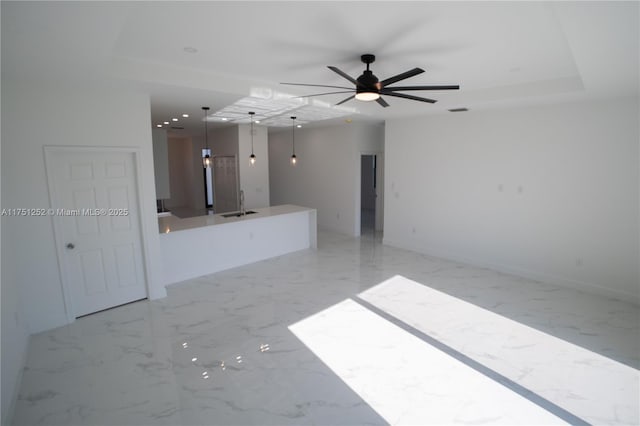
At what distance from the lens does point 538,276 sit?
5.00m

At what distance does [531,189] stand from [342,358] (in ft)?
13.1

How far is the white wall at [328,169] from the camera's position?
25.2 ft

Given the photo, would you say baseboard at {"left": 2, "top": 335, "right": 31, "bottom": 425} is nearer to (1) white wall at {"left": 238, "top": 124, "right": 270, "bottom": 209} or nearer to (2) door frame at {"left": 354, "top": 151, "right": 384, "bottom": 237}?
(1) white wall at {"left": 238, "top": 124, "right": 270, "bottom": 209}

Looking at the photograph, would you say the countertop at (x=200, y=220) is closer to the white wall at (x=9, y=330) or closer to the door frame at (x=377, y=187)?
the white wall at (x=9, y=330)

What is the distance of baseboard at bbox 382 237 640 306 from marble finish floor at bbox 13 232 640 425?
5.4 inches

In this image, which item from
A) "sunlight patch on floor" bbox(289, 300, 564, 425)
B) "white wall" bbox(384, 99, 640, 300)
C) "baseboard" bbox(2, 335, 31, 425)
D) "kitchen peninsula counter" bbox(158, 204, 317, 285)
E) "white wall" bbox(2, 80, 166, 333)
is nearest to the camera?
"baseboard" bbox(2, 335, 31, 425)

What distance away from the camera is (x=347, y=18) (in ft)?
7.75

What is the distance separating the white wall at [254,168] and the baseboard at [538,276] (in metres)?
3.88

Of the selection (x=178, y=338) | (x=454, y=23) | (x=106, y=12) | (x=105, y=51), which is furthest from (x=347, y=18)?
(x=178, y=338)

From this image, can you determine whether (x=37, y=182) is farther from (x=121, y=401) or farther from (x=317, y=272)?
(x=317, y=272)

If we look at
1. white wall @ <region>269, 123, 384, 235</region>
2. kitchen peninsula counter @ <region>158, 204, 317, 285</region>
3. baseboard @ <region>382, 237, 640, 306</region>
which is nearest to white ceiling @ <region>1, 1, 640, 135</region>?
kitchen peninsula counter @ <region>158, 204, 317, 285</region>

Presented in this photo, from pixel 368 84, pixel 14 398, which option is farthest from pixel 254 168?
pixel 14 398

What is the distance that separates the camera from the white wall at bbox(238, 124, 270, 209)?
7.70 metres

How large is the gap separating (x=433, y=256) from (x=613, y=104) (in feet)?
11.4
